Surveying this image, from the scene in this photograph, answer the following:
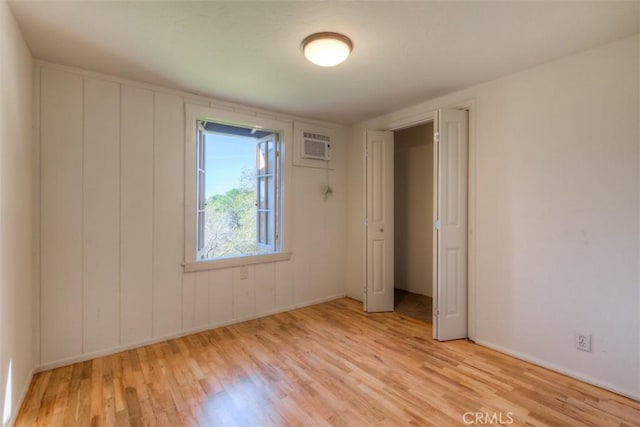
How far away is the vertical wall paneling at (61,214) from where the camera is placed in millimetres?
2305

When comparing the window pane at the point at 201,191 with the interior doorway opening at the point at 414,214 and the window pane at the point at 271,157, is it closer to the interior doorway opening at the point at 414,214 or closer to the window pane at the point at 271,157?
the window pane at the point at 271,157

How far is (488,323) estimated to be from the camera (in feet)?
8.86

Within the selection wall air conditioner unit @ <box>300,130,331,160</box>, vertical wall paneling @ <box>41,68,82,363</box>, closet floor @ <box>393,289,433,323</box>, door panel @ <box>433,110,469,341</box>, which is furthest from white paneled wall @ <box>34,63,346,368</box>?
door panel @ <box>433,110,469,341</box>

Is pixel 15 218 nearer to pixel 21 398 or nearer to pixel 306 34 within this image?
pixel 21 398

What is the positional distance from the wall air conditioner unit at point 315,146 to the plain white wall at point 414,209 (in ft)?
4.32

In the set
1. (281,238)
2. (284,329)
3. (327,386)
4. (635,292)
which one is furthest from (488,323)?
(281,238)

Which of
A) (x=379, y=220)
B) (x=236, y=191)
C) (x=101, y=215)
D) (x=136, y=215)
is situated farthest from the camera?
(x=379, y=220)

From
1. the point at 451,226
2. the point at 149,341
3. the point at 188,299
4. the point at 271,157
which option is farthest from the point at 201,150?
the point at 451,226

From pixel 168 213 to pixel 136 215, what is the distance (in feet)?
0.88

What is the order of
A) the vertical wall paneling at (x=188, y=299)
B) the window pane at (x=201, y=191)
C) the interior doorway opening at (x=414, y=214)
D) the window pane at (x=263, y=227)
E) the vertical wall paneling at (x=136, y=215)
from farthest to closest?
the interior doorway opening at (x=414, y=214)
the window pane at (x=263, y=227)
the window pane at (x=201, y=191)
the vertical wall paneling at (x=188, y=299)
the vertical wall paneling at (x=136, y=215)

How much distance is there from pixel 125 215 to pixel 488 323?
3416mm

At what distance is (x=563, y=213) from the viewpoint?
7.41 feet

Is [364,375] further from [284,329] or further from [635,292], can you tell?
[635,292]
